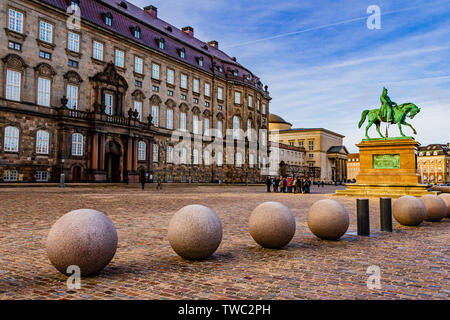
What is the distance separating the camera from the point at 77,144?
3753 centimetres

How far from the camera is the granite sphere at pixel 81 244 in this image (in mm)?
5008

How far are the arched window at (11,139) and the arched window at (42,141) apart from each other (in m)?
1.94

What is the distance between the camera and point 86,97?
3966 centimetres

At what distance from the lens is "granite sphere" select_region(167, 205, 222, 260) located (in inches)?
243

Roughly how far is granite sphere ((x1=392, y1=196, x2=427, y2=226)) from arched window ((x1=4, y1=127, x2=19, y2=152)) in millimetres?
33591

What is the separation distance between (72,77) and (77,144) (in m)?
7.41

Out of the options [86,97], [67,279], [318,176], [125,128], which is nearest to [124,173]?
[125,128]

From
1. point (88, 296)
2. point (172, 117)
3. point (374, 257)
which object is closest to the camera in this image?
point (88, 296)

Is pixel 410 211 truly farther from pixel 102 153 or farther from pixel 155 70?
pixel 155 70

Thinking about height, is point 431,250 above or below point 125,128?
below

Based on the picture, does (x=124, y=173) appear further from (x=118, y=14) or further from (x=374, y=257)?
(x=374, y=257)

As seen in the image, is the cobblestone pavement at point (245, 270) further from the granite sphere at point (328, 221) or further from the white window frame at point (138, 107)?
the white window frame at point (138, 107)

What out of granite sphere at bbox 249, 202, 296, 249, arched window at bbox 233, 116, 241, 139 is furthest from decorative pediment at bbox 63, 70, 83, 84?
granite sphere at bbox 249, 202, 296, 249
